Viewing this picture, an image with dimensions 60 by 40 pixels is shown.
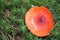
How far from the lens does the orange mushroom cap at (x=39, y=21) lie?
82.2 inches

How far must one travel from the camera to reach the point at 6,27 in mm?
2184

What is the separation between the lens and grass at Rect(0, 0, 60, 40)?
2.18m

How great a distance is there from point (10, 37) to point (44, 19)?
46cm

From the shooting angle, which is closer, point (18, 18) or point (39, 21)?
point (39, 21)

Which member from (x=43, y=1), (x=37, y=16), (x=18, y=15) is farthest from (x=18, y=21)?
(x=43, y=1)

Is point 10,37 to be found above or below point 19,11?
below

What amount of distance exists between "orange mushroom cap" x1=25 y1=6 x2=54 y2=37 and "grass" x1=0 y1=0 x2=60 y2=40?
0.30 feet

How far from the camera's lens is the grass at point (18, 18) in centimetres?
218

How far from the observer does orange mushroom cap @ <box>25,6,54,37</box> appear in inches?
82.2

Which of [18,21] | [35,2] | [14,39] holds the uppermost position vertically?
[35,2]

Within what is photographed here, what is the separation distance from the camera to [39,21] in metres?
2.13

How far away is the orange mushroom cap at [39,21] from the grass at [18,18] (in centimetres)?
9

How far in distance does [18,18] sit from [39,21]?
0.29m

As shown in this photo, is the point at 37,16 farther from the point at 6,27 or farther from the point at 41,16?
the point at 6,27
